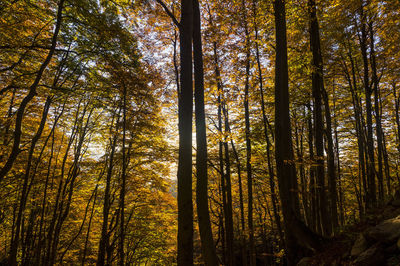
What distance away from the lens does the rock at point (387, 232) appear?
317 cm

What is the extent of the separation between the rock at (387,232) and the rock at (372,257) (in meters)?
0.14

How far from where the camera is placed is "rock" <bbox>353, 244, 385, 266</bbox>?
3.08 m

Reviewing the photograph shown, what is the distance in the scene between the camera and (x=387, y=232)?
→ 3.28 m

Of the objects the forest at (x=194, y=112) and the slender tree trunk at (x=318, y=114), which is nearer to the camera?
the forest at (x=194, y=112)

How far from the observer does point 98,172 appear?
11883 millimetres

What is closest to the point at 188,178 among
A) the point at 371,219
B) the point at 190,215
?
the point at 190,215

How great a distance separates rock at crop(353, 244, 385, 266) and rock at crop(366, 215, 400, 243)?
143 mm

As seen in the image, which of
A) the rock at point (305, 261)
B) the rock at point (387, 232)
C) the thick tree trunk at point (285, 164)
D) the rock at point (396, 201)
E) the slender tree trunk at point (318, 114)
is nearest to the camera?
the rock at point (387, 232)

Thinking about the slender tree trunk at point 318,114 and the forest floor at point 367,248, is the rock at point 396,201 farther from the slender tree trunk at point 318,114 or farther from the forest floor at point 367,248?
the slender tree trunk at point 318,114

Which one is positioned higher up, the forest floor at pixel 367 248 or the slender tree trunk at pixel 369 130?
the slender tree trunk at pixel 369 130

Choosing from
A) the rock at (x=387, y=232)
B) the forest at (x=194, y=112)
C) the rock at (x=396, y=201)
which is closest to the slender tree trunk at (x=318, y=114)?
the forest at (x=194, y=112)

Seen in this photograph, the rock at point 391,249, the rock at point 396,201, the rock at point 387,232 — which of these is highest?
the rock at point 396,201

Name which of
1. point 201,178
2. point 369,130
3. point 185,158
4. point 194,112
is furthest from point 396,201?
point 194,112

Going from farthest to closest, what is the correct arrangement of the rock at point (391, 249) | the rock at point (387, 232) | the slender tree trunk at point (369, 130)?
the slender tree trunk at point (369, 130) < the rock at point (387, 232) < the rock at point (391, 249)
